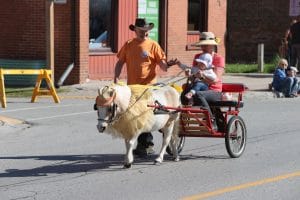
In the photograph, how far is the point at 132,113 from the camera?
9102 millimetres

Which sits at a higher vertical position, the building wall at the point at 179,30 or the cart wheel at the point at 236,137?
the building wall at the point at 179,30

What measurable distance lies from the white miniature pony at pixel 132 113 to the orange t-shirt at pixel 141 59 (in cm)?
55

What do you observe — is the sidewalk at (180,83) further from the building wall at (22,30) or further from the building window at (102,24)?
the building wall at (22,30)

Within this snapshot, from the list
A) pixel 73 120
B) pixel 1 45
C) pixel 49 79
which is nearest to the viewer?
pixel 73 120

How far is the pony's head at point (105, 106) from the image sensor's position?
8.77 metres

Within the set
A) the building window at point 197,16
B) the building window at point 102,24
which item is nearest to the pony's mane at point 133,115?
the building window at point 102,24

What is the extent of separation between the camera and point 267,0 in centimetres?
3381

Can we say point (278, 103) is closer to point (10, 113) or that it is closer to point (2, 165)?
point (10, 113)

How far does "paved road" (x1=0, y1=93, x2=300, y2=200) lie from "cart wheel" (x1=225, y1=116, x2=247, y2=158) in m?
0.12

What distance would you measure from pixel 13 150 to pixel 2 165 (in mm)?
1329

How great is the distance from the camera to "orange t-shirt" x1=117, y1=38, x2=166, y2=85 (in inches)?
403

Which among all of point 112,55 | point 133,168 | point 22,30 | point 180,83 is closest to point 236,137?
point 133,168

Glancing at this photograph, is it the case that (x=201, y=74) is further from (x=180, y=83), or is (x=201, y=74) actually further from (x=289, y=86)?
(x=180, y=83)

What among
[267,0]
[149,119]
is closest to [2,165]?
[149,119]
